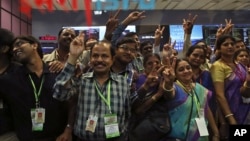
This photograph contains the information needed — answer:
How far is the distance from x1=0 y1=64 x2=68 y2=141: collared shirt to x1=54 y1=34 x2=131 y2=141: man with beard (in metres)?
0.15

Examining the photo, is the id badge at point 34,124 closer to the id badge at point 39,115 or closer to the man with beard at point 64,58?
the id badge at point 39,115

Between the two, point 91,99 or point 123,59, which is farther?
point 123,59

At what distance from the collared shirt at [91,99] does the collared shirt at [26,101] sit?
147 mm

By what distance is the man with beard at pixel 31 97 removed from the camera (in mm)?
1887

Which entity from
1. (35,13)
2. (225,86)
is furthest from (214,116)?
(35,13)

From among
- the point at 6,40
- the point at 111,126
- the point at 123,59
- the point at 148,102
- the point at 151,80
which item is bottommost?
the point at 111,126

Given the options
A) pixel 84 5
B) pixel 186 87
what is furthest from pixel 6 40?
pixel 84 5

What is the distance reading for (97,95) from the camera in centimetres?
191

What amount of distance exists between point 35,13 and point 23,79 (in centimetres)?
633

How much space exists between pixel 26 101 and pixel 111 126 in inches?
21.0

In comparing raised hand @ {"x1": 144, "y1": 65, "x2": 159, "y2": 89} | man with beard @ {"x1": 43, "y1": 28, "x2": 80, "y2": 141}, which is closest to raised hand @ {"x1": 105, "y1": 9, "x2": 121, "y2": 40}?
man with beard @ {"x1": 43, "y1": 28, "x2": 80, "y2": 141}

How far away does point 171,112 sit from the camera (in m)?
2.11

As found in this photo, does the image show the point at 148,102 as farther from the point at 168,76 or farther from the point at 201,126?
the point at 201,126

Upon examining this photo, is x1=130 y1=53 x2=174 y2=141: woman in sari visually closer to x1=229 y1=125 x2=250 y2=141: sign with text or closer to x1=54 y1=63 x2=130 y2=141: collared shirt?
x1=54 y1=63 x2=130 y2=141: collared shirt
